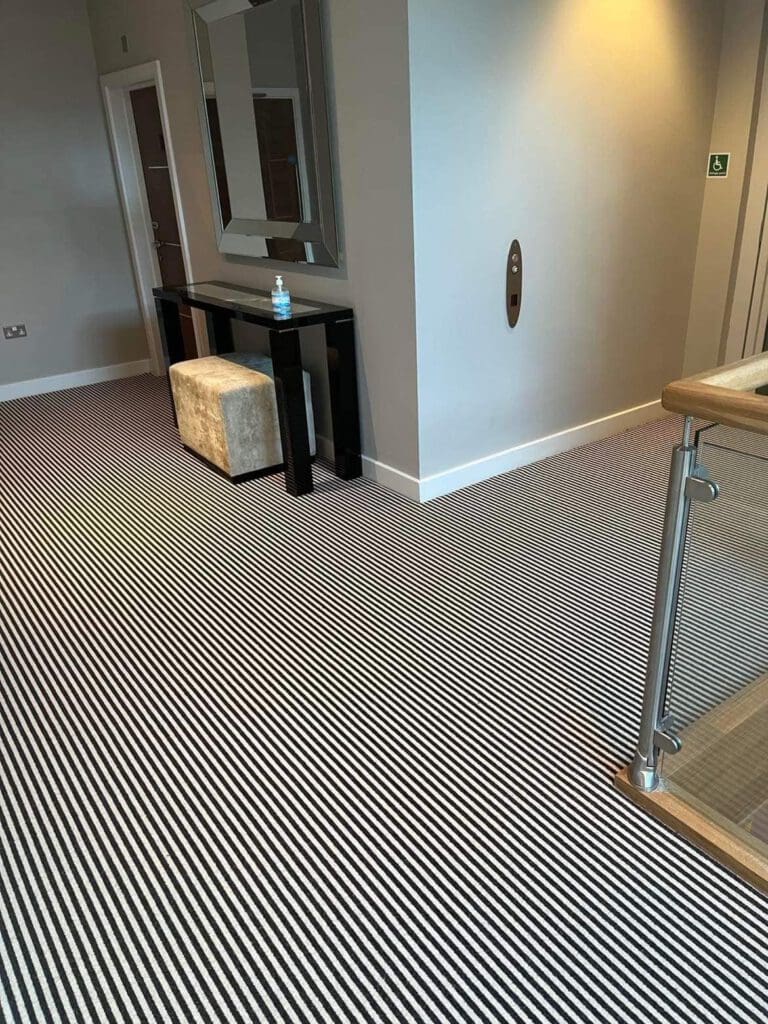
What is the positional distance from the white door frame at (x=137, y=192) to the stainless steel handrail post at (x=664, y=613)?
3958 millimetres

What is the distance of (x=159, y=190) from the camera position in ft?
17.4

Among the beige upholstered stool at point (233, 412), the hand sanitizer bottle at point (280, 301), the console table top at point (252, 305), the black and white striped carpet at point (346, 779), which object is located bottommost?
the black and white striped carpet at point (346, 779)

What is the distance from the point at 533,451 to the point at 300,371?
4.17 ft

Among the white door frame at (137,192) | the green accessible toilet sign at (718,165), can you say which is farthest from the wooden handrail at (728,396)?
the white door frame at (137,192)

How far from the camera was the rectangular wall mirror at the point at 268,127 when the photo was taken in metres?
3.23

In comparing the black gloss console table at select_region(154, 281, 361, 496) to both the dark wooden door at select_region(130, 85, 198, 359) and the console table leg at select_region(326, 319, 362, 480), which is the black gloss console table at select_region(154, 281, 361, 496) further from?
the dark wooden door at select_region(130, 85, 198, 359)

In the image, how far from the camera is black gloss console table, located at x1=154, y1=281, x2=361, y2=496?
3318 millimetres

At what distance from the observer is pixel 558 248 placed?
3494mm

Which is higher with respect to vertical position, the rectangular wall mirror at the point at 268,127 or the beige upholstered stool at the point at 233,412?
the rectangular wall mirror at the point at 268,127

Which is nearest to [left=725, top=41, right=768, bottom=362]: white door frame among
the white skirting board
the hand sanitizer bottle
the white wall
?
the white wall

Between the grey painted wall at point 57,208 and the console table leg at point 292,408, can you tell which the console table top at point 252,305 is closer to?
the console table leg at point 292,408

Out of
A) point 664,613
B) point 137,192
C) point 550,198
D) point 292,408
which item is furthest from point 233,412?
point 137,192

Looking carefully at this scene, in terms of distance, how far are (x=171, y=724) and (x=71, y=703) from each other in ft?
1.13

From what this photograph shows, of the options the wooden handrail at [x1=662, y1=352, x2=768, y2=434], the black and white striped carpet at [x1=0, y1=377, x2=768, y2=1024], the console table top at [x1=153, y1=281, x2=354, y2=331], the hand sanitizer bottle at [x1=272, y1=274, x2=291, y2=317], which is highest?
the wooden handrail at [x1=662, y1=352, x2=768, y2=434]
